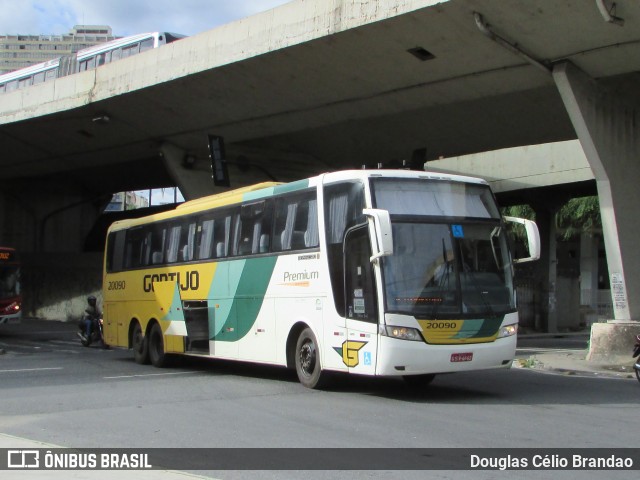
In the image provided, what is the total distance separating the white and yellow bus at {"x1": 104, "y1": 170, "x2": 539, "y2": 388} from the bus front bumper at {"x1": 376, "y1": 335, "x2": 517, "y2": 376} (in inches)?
0.6

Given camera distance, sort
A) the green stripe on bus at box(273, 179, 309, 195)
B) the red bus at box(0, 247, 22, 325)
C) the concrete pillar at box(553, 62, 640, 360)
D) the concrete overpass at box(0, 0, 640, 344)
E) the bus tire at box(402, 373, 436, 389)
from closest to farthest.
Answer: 1. the green stripe on bus at box(273, 179, 309, 195)
2. the bus tire at box(402, 373, 436, 389)
3. the concrete overpass at box(0, 0, 640, 344)
4. the concrete pillar at box(553, 62, 640, 360)
5. the red bus at box(0, 247, 22, 325)

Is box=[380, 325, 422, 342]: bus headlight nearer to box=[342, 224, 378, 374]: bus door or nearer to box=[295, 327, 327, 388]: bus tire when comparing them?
box=[342, 224, 378, 374]: bus door

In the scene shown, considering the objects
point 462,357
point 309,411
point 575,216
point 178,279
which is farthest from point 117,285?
point 575,216

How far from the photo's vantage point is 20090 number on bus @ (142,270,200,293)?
1669cm

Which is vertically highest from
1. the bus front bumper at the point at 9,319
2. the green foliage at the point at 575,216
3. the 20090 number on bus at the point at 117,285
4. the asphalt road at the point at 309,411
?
the green foliage at the point at 575,216

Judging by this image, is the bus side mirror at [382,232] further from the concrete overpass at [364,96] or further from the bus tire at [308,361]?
the concrete overpass at [364,96]

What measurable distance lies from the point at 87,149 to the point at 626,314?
70.6ft

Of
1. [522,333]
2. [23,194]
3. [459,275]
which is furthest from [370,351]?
[23,194]

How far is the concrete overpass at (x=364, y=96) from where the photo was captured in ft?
58.4

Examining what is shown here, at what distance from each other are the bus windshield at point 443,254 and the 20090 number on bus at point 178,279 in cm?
593

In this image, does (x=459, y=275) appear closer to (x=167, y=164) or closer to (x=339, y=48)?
(x=339, y=48)

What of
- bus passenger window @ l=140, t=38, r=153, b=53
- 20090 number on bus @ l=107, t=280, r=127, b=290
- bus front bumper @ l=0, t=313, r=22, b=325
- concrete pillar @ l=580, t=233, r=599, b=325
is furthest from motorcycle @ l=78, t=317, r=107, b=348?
concrete pillar @ l=580, t=233, r=599, b=325

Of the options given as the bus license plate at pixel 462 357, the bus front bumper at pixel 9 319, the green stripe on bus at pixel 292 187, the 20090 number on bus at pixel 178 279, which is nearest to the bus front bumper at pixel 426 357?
the bus license plate at pixel 462 357

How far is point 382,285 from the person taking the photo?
11.5m
